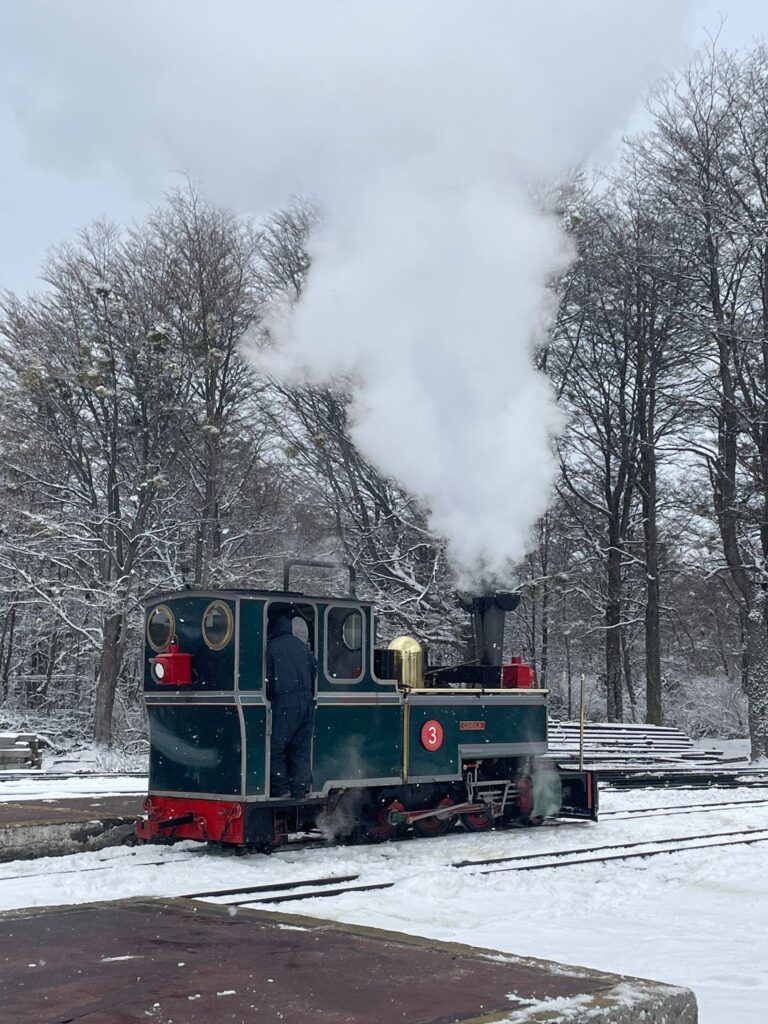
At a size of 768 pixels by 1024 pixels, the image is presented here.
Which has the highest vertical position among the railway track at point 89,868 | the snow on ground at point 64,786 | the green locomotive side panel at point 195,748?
the green locomotive side panel at point 195,748

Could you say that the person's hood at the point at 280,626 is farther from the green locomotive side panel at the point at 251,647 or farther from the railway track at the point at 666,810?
the railway track at the point at 666,810

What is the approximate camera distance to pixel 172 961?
5.16 m

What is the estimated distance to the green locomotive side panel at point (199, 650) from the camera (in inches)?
375

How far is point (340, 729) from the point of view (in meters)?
10.1

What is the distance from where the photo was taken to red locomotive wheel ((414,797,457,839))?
11.2 metres

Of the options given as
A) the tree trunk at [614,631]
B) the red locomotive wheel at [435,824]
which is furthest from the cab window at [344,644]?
the tree trunk at [614,631]

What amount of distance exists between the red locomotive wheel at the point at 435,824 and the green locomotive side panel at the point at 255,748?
2.30 meters

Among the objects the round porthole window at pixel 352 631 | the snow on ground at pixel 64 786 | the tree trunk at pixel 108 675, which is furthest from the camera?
the tree trunk at pixel 108 675

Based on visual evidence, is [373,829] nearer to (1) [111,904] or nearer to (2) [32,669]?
(1) [111,904]

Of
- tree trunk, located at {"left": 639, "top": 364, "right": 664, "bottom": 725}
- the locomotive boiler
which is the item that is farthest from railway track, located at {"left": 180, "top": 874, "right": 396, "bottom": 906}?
tree trunk, located at {"left": 639, "top": 364, "right": 664, "bottom": 725}

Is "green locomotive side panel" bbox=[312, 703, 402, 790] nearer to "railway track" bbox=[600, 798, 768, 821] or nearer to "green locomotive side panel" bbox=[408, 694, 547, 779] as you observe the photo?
"green locomotive side panel" bbox=[408, 694, 547, 779]

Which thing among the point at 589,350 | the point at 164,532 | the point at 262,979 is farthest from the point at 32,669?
the point at 262,979

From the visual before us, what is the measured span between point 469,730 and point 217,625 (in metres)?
3.02

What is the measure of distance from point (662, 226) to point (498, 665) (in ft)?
50.6
